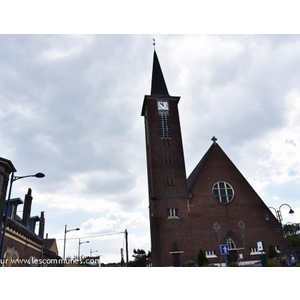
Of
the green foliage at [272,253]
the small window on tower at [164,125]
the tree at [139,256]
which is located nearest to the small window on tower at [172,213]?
the small window on tower at [164,125]

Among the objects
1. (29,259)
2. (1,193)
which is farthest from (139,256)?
(1,193)

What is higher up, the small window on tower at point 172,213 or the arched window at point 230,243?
the small window on tower at point 172,213

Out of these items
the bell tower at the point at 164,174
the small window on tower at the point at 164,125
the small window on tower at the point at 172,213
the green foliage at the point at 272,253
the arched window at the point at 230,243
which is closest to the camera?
the green foliage at the point at 272,253

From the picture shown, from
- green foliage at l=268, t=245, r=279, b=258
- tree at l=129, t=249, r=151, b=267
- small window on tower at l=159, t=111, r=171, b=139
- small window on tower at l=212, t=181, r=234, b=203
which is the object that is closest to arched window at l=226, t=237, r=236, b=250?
green foliage at l=268, t=245, r=279, b=258

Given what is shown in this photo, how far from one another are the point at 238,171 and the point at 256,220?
7.17 meters

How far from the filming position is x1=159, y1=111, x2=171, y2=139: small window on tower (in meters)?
41.8

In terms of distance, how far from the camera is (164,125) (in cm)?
4253

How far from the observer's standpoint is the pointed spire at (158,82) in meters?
47.2

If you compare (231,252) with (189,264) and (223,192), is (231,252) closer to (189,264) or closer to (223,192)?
(189,264)

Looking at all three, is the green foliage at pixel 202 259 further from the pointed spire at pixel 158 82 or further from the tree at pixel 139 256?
→ the tree at pixel 139 256

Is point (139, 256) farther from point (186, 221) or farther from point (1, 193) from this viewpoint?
point (1, 193)

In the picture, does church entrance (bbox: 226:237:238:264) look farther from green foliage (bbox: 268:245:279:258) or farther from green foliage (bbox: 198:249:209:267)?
green foliage (bbox: 198:249:209:267)

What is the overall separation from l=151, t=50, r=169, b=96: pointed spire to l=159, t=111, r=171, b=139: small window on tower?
4.78m

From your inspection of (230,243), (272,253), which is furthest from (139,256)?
(272,253)
